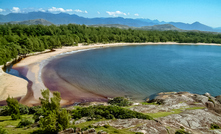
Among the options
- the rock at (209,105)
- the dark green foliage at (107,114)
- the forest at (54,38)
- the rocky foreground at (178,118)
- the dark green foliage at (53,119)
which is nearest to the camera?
the dark green foliage at (53,119)

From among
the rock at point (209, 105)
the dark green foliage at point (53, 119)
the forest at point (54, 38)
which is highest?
the forest at point (54, 38)

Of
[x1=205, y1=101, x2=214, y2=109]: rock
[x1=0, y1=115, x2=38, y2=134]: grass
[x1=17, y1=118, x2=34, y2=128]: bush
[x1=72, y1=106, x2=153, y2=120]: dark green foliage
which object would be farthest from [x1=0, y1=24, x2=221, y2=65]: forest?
[x1=205, y1=101, x2=214, y2=109]: rock

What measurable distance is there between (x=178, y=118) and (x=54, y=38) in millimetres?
86625

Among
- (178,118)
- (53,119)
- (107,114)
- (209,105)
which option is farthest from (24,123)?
(209,105)

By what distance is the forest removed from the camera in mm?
66438

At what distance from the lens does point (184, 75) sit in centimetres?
5225

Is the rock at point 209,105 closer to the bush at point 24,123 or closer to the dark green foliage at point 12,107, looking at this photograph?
the bush at point 24,123

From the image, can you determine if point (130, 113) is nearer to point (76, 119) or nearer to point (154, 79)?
point (76, 119)

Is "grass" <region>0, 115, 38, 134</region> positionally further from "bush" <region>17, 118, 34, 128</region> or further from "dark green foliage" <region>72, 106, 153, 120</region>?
"dark green foliage" <region>72, 106, 153, 120</region>

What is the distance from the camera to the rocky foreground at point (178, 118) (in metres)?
16.5

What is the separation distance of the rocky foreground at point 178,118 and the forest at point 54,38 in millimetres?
51720

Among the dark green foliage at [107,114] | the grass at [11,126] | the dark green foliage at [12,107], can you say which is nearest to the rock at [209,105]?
the dark green foliage at [107,114]

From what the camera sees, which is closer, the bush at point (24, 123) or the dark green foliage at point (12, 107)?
the bush at point (24, 123)

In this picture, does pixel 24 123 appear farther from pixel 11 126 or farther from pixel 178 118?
pixel 178 118
